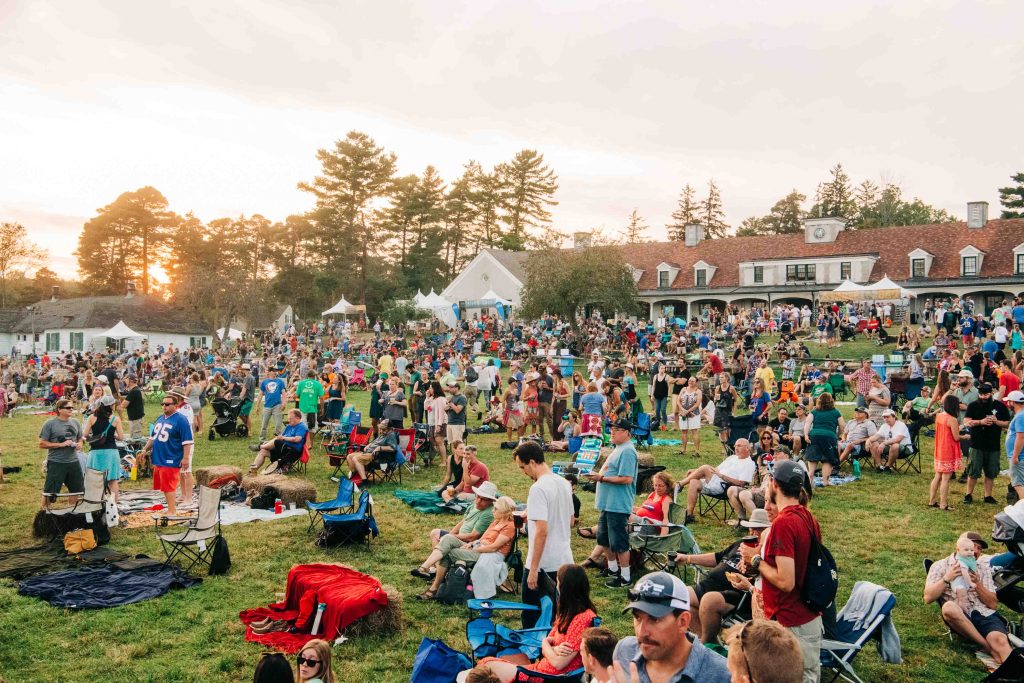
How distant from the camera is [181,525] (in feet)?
31.3

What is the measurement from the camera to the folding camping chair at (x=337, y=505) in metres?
9.51

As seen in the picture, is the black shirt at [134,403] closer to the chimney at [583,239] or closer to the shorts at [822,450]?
the shorts at [822,450]

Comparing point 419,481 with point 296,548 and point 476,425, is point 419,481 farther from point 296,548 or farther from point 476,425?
point 476,425

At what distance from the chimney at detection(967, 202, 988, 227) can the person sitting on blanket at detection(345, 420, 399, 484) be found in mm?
42689

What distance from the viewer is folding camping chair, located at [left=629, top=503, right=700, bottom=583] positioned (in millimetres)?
7449

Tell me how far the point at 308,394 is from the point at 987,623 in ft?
41.9

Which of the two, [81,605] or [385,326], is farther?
[385,326]

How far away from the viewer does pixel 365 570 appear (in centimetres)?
802

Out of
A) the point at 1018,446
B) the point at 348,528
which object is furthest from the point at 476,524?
the point at 1018,446

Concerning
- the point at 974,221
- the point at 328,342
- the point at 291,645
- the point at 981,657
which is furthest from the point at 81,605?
the point at 974,221

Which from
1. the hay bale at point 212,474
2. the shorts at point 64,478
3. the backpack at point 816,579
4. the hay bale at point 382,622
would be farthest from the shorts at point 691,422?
the shorts at point 64,478

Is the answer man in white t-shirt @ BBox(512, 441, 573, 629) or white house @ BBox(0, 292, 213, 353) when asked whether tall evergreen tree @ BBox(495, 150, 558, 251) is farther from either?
man in white t-shirt @ BBox(512, 441, 573, 629)

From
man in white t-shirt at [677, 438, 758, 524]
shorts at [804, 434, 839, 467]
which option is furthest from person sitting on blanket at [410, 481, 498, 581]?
shorts at [804, 434, 839, 467]

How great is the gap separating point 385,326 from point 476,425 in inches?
1166
